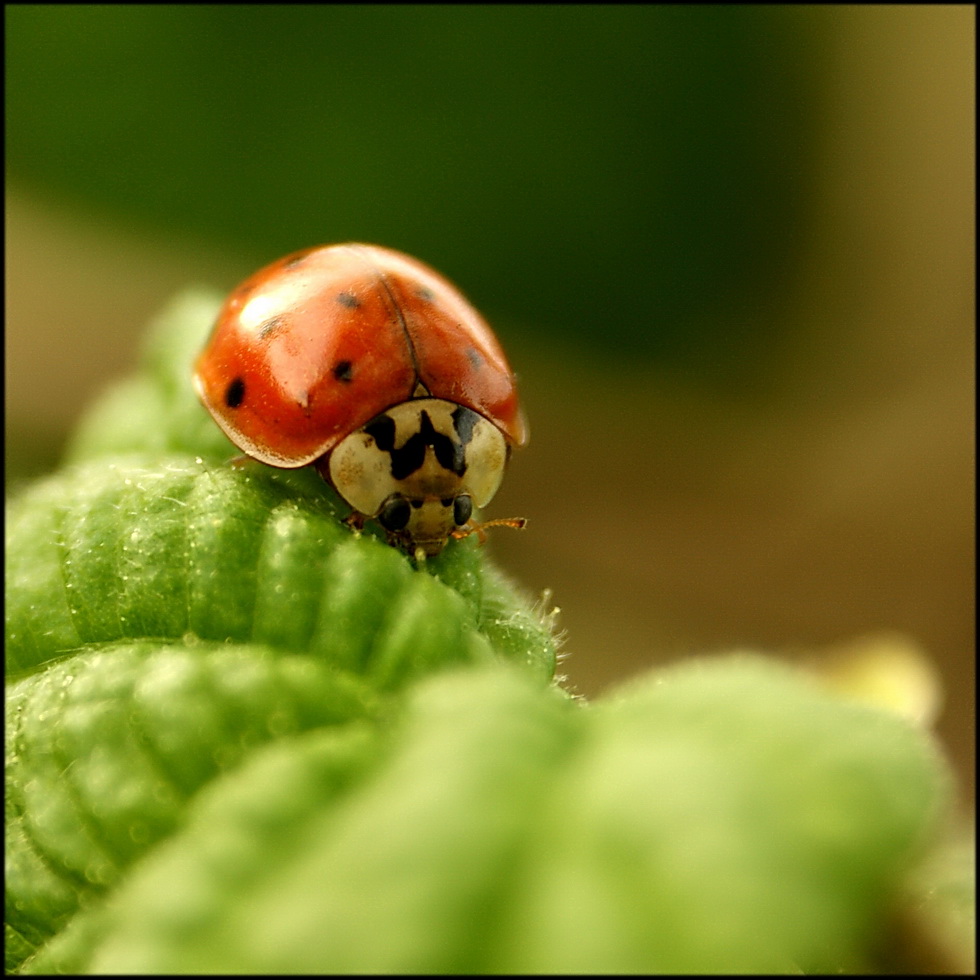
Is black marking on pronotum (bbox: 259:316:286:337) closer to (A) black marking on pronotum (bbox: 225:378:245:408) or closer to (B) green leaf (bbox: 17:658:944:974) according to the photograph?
(A) black marking on pronotum (bbox: 225:378:245:408)

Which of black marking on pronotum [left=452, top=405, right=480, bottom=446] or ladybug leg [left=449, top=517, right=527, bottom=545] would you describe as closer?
ladybug leg [left=449, top=517, right=527, bottom=545]

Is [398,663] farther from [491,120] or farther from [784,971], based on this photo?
[491,120]

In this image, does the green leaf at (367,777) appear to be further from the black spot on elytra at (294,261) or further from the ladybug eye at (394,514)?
the black spot on elytra at (294,261)

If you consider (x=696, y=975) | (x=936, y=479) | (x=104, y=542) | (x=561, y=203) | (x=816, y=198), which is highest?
(x=816, y=198)

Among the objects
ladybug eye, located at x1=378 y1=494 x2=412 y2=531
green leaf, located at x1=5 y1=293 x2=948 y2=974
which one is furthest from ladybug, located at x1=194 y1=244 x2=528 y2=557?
green leaf, located at x1=5 y1=293 x2=948 y2=974

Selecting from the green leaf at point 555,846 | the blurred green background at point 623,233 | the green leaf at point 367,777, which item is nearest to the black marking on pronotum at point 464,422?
the green leaf at point 367,777

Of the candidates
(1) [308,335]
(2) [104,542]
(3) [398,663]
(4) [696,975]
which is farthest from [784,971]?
(1) [308,335]

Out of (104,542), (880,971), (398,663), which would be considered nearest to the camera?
(880,971)
